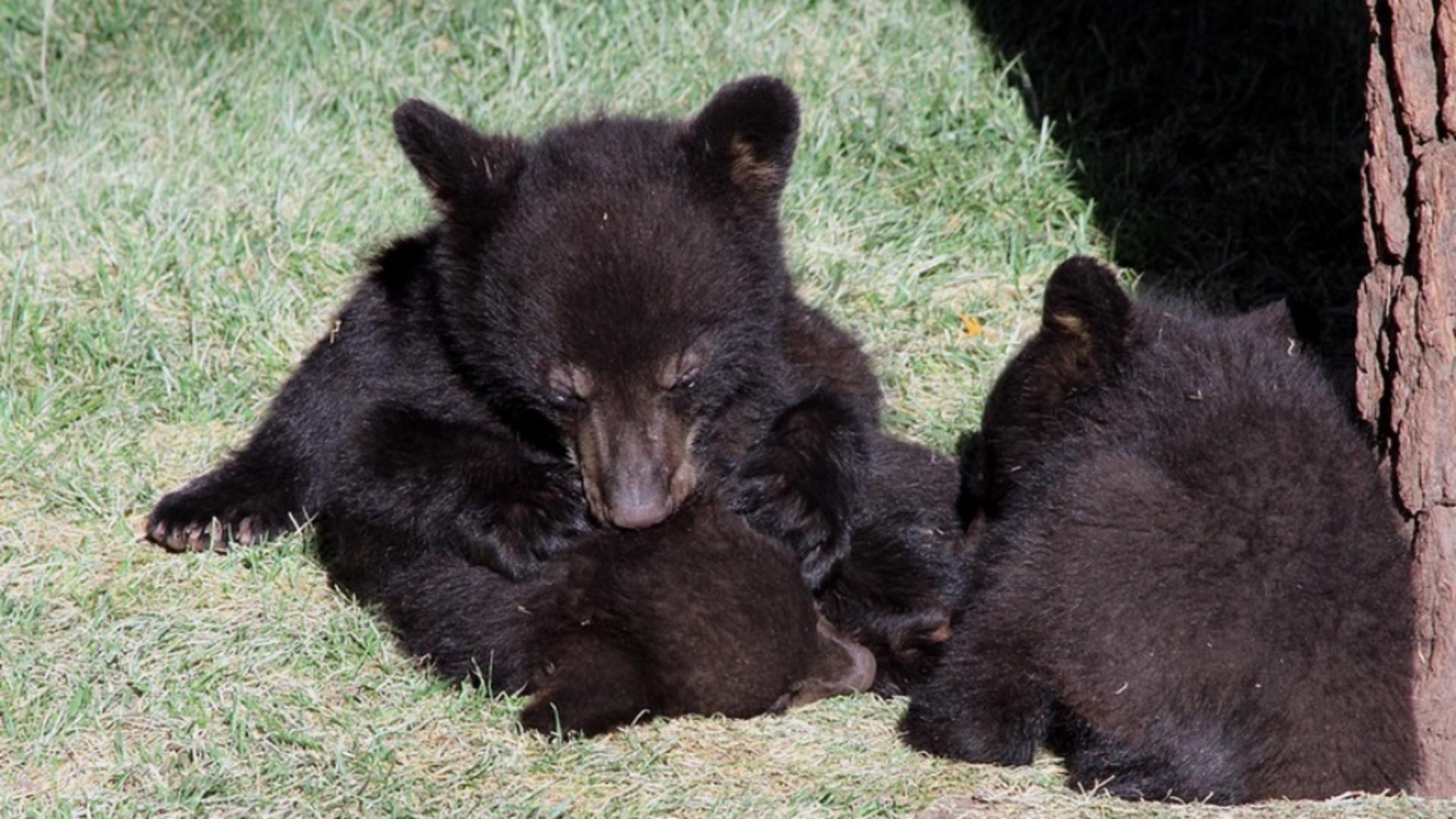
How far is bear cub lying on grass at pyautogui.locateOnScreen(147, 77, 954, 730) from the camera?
528 centimetres

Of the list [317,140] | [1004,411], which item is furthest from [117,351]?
[1004,411]

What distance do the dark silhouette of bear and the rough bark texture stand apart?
1574mm

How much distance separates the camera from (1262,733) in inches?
177

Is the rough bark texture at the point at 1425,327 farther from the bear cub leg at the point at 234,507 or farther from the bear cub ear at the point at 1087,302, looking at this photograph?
the bear cub leg at the point at 234,507

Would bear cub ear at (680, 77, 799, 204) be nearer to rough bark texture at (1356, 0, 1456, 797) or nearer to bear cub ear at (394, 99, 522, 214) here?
bear cub ear at (394, 99, 522, 214)

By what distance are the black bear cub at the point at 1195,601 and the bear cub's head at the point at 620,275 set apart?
0.95 m

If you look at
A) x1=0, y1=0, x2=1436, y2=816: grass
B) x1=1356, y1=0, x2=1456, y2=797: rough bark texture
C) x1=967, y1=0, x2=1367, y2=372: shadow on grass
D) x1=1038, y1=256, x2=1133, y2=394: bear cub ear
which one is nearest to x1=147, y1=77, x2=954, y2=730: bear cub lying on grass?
x1=0, y1=0, x2=1436, y2=816: grass

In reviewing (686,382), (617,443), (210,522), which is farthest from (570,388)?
(210,522)

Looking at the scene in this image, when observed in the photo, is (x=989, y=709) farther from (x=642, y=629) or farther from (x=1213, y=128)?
(x=1213, y=128)

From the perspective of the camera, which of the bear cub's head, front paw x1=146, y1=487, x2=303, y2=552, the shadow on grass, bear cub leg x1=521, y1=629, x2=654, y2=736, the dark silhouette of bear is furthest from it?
the shadow on grass

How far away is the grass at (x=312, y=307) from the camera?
4.91 m

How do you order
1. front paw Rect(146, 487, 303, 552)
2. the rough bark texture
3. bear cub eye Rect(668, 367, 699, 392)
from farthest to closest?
front paw Rect(146, 487, 303, 552), bear cub eye Rect(668, 367, 699, 392), the rough bark texture

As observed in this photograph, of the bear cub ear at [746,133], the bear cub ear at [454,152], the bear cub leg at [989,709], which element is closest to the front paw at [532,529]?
the bear cub ear at [454,152]

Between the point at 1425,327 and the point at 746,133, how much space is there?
1982mm
